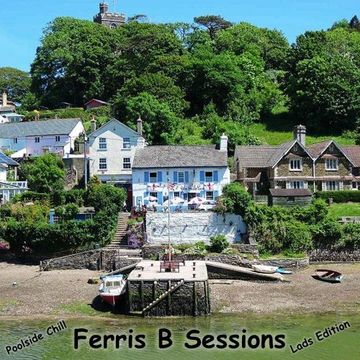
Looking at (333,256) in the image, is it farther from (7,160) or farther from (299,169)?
(7,160)

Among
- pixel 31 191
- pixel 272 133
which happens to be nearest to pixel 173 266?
pixel 31 191

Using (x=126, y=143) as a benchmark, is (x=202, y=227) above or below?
below

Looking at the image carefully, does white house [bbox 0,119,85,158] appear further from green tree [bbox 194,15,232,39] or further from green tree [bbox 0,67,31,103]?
green tree [bbox 0,67,31,103]

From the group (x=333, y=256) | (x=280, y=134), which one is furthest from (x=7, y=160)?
(x=333, y=256)

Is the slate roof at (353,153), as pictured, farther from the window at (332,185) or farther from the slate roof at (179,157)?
the slate roof at (179,157)

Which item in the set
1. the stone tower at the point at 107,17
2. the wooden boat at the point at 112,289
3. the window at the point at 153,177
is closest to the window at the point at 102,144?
the window at the point at 153,177

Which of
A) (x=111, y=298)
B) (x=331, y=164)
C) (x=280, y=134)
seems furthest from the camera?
(x=280, y=134)

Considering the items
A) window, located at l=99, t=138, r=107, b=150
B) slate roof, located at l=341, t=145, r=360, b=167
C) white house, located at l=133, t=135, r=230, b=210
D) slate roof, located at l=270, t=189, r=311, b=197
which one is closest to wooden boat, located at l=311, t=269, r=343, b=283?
slate roof, located at l=270, t=189, r=311, b=197

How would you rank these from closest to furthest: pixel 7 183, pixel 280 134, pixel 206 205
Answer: pixel 206 205 → pixel 7 183 → pixel 280 134
